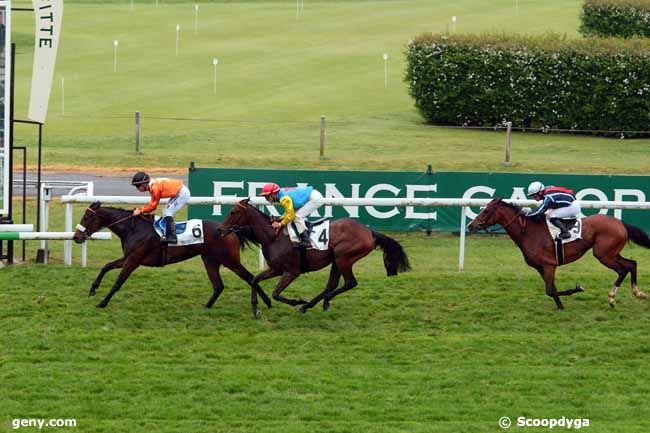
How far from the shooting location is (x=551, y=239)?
42.1 feet

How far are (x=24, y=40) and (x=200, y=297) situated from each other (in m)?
25.9

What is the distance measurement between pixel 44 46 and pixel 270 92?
59.0 ft

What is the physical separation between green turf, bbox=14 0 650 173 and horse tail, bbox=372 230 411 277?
32.8ft

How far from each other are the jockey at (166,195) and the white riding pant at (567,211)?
3745 mm

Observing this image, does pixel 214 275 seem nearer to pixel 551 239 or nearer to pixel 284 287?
pixel 284 287

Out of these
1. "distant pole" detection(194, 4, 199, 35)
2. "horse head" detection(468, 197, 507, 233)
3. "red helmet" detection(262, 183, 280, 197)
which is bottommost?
"horse head" detection(468, 197, 507, 233)

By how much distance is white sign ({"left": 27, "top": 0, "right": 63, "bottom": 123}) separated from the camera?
46.5ft

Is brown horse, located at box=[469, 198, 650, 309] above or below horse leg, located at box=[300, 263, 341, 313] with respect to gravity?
above

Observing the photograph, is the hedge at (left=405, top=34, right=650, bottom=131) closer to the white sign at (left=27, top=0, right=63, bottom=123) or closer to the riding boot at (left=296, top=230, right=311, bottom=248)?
the white sign at (left=27, top=0, right=63, bottom=123)

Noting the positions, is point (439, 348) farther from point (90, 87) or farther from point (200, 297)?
point (90, 87)

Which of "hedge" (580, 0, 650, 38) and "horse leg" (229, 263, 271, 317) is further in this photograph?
"hedge" (580, 0, 650, 38)

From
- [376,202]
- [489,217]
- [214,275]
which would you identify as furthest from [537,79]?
[214,275]

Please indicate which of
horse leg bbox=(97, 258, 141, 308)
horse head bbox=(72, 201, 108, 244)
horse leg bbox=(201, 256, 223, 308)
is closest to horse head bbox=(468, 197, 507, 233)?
horse leg bbox=(201, 256, 223, 308)

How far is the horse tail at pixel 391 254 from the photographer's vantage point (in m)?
12.8
